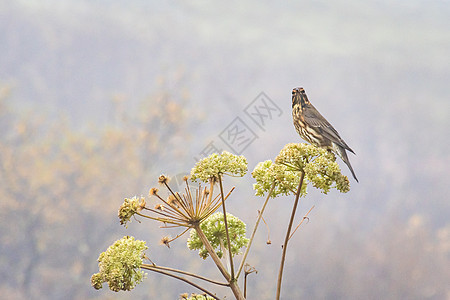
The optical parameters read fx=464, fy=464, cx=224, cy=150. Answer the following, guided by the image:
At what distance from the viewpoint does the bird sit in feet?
4.14

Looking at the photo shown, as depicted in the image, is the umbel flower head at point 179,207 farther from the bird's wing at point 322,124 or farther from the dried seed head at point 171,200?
the bird's wing at point 322,124

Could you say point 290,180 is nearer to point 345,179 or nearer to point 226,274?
point 345,179

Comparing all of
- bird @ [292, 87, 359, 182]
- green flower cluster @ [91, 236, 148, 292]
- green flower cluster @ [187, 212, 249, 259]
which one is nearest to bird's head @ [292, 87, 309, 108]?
bird @ [292, 87, 359, 182]

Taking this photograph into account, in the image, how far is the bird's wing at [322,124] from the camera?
126 centimetres

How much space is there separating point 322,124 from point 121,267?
Result: 65 cm

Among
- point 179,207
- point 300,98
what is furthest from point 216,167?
point 300,98

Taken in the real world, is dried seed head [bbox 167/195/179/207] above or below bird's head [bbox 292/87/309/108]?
below

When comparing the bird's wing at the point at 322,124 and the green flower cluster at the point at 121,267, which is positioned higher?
the bird's wing at the point at 322,124

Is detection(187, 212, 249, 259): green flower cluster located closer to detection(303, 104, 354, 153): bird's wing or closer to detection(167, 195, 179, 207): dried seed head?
detection(167, 195, 179, 207): dried seed head

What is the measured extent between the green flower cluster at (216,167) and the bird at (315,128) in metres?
0.27

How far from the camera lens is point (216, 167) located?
3.59 ft

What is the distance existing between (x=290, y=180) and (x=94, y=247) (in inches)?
144

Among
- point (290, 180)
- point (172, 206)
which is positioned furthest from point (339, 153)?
point (172, 206)

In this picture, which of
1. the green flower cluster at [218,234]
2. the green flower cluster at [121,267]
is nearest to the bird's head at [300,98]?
the green flower cluster at [218,234]
